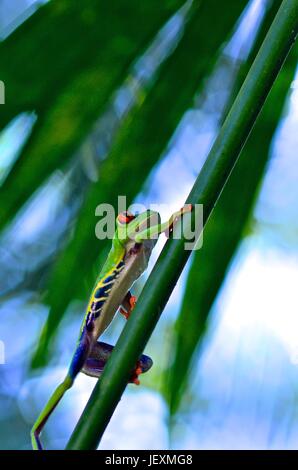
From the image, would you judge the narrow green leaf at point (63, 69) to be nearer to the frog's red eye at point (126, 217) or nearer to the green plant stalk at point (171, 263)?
the frog's red eye at point (126, 217)

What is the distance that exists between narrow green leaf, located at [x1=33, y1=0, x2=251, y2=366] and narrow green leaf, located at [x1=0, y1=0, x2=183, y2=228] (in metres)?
0.08

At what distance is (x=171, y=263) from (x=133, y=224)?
16.0 inches

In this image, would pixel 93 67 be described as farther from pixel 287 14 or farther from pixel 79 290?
pixel 287 14

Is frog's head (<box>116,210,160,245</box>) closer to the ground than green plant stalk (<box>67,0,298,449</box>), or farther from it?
closer to the ground

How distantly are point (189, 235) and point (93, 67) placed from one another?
69cm

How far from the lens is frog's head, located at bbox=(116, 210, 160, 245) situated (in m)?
1.35

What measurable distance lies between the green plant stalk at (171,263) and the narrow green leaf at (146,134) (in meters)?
0.52

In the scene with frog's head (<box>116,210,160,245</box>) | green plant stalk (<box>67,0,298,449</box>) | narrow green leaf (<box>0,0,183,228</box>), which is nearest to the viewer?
green plant stalk (<box>67,0,298,449</box>)

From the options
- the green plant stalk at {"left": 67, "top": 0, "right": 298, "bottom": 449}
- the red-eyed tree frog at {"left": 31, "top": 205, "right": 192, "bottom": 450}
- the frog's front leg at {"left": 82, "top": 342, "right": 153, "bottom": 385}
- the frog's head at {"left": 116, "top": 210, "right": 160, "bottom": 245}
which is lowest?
the frog's front leg at {"left": 82, "top": 342, "right": 153, "bottom": 385}

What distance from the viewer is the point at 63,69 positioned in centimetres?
156

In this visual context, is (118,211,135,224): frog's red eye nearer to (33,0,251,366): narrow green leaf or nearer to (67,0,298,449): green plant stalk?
(33,0,251,366): narrow green leaf

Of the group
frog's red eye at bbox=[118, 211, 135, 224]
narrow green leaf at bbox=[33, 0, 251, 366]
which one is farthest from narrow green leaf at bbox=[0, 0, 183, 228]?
frog's red eye at bbox=[118, 211, 135, 224]

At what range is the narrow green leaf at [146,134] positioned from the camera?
156cm

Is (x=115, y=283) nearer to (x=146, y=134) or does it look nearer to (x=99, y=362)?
(x=99, y=362)
